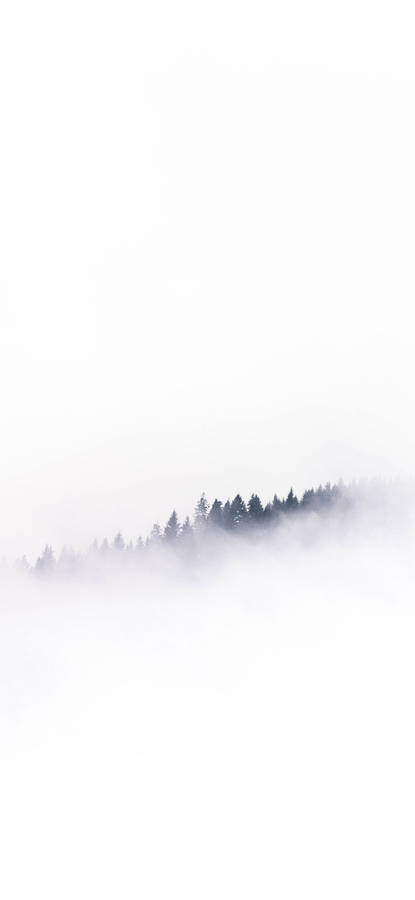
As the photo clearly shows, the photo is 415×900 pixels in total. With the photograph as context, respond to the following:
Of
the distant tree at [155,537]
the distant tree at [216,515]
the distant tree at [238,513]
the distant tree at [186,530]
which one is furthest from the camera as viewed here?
the distant tree at [155,537]

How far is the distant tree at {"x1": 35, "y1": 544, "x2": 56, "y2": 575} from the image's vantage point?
67312 millimetres

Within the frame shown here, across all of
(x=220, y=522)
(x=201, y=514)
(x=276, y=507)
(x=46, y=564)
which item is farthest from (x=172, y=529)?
(x=46, y=564)

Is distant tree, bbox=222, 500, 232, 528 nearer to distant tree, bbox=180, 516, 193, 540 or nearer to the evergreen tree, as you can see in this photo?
distant tree, bbox=180, 516, 193, 540

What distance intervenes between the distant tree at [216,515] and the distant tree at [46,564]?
16.7m

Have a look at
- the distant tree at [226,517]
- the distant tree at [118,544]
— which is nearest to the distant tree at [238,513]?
the distant tree at [226,517]

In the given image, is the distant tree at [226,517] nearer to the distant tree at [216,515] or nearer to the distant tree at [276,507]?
the distant tree at [216,515]

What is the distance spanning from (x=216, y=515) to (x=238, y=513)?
7.21 ft

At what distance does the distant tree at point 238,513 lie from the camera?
61.9 metres

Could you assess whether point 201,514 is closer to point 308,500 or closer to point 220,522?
point 220,522

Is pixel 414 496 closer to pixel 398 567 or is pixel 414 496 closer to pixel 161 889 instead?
pixel 398 567

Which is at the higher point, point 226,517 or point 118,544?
point 226,517

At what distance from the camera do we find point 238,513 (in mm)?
62844

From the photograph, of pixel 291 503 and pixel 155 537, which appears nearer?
pixel 291 503

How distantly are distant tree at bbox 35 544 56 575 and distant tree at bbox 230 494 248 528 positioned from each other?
Result: 18.9m
